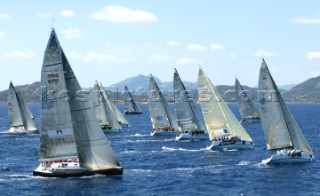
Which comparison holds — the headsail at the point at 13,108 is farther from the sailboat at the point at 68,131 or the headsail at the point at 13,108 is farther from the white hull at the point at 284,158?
the white hull at the point at 284,158

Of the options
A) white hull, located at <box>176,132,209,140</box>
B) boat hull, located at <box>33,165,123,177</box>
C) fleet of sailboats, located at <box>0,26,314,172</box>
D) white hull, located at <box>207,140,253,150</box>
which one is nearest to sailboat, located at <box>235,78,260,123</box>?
fleet of sailboats, located at <box>0,26,314,172</box>

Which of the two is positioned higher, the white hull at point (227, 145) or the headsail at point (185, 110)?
the headsail at point (185, 110)

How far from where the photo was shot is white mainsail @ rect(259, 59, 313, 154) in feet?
239

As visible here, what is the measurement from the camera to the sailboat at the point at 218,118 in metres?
89.4

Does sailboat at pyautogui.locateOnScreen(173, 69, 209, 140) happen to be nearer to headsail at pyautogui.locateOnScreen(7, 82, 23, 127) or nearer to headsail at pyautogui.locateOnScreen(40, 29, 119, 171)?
headsail at pyautogui.locateOnScreen(7, 82, 23, 127)

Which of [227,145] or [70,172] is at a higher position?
[227,145]

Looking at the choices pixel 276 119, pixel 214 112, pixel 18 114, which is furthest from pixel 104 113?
pixel 276 119

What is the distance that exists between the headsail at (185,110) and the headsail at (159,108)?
10141mm

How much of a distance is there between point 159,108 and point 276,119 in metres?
46.8

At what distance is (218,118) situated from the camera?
299 ft

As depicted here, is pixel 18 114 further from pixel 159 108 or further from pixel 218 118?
pixel 218 118

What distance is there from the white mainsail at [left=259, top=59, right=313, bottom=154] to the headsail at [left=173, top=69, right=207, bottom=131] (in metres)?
31.9

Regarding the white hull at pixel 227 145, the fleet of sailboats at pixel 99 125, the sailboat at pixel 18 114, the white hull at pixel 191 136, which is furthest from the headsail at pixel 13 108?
the white hull at pixel 227 145

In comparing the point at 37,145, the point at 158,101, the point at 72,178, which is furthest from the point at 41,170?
the point at 158,101
